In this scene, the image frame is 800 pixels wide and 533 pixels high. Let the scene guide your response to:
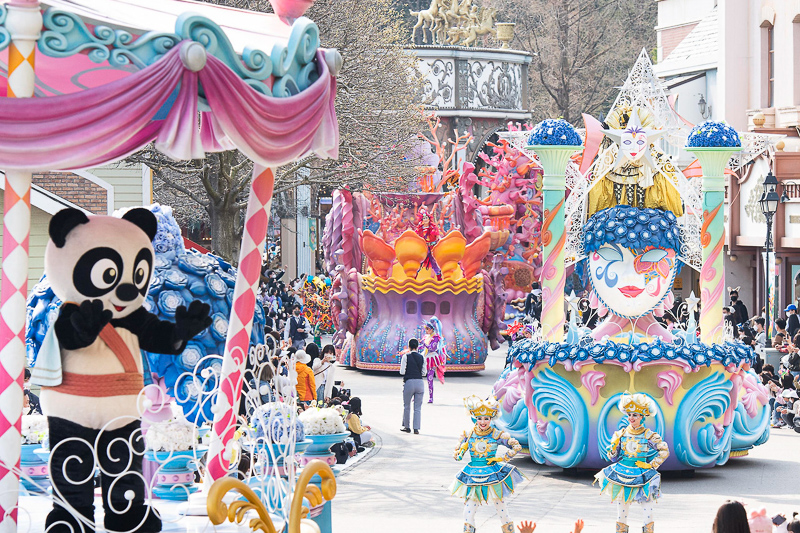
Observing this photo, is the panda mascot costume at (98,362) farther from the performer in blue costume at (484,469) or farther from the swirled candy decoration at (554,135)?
the swirled candy decoration at (554,135)

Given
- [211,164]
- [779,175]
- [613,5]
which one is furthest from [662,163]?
[613,5]

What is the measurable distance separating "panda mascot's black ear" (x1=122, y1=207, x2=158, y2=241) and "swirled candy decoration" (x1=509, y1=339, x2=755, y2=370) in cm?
660

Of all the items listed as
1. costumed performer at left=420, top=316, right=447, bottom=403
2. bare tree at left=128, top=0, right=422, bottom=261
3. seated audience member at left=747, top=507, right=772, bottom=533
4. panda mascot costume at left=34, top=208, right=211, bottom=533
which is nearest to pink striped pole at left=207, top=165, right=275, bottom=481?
panda mascot costume at left=34, top=208, right=211, bottom=533

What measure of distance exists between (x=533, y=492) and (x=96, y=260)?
6733 millimetres

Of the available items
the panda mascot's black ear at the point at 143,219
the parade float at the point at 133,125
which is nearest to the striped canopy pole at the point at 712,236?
the parade float at the point at 133,125

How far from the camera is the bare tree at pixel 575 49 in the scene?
151ft

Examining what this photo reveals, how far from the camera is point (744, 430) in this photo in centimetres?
1370

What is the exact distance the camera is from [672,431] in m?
12.8

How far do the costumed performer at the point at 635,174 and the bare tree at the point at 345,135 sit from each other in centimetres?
482

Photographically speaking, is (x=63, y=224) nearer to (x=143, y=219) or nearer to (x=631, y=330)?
(x=143, y=219)

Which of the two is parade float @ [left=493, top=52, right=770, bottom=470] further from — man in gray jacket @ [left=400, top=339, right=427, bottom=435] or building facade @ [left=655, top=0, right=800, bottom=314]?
building facade @ [left=655, top=0, right=800, bottom=314]

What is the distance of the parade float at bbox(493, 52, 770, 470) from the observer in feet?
41.8

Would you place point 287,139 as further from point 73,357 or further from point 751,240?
point 751,240

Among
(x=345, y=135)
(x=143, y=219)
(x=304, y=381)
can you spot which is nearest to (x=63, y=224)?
(x=143, y=219)
